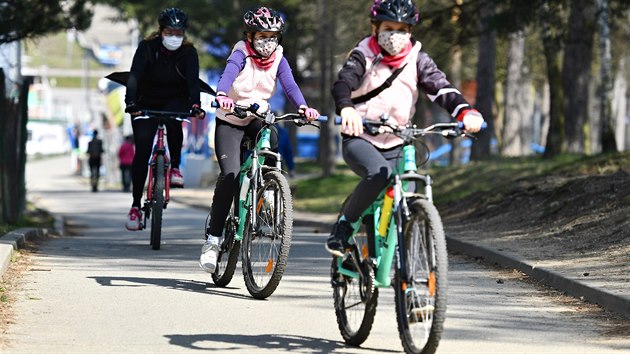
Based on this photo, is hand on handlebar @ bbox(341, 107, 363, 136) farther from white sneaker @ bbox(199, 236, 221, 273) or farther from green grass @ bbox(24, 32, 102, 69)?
green grass @ bbox(24, 32, 102, 69)

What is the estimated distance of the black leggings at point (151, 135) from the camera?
13.0m

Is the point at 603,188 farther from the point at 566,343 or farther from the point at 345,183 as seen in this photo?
the point at 345,183

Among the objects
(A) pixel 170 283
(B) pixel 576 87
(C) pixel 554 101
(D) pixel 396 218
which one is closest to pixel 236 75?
(A) pixel 170 283

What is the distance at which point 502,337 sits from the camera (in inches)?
318

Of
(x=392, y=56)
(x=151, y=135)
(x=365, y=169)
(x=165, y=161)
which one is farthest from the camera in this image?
(x=165, y=161)

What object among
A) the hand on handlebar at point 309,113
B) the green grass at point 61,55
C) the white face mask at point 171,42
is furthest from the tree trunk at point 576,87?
the green grass at point 61,55

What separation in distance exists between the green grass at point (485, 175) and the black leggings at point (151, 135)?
605 cm

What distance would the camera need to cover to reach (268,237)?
9.30m

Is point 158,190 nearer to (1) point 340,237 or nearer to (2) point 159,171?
(2) point 159,171

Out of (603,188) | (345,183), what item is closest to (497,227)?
(603,188)

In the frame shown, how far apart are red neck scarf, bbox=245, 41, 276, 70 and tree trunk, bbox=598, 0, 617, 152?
1224cm

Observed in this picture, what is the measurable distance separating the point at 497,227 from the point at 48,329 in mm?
8524

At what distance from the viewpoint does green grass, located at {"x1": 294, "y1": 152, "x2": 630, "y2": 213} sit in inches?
722

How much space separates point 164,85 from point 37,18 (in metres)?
6.03
